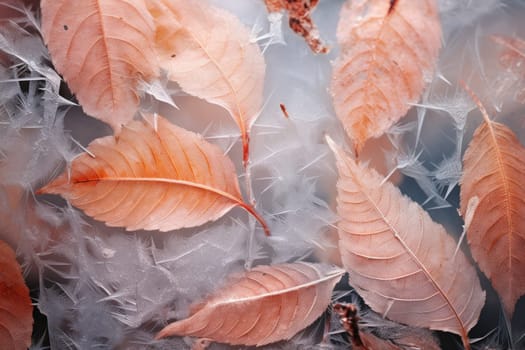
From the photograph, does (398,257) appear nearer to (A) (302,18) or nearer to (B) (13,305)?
(A) (302,18)

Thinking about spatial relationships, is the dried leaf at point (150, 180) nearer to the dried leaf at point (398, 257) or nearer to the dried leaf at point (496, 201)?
the dried leaf at point (398, 257)

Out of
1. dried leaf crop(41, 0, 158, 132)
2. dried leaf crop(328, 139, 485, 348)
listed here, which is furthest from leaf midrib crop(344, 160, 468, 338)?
dried leaf crop(41, 0, 158, 132)

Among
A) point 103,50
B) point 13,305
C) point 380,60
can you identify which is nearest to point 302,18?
point 380,60

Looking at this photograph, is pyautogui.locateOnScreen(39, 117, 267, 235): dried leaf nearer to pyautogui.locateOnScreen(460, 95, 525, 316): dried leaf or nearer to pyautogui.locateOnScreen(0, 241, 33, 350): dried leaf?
pyautogui.locateOnScreen(0, 241, 33, 350): dried leaf

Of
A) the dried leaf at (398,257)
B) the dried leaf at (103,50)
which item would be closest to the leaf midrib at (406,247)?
the dried leaf at (398,257)

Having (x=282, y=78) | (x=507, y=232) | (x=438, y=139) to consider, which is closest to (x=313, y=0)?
(x=282, y=78)

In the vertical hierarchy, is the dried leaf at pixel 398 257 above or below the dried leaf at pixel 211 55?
below

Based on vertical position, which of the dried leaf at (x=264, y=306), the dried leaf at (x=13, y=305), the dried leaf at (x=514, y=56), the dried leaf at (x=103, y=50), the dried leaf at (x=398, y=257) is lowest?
the dried leaf at (x=13, y=305)

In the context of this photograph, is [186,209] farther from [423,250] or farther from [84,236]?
[423,250]
